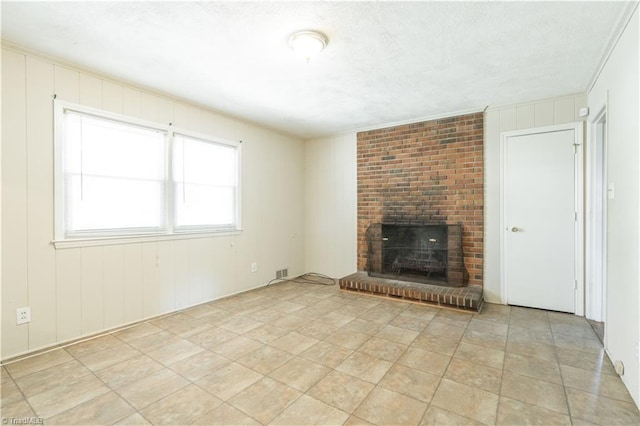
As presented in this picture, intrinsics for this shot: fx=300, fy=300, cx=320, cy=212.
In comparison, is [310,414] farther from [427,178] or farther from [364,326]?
[427,178]

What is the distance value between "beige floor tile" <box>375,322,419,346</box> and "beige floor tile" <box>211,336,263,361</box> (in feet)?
3.68

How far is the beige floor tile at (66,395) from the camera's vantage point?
5.73 feet

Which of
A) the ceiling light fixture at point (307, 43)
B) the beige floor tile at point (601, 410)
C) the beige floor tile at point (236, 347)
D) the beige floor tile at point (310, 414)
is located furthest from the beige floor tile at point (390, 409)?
the ceiling light fixture at point (307, 43)

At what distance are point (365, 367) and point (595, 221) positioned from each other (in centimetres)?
288

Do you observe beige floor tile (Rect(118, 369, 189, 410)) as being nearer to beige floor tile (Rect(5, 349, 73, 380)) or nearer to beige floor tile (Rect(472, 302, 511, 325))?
beige floor tile (Rect(5, 349, 73, 380))

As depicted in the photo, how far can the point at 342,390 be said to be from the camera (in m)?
1.92

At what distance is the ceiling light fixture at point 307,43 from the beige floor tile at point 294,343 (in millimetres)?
2360

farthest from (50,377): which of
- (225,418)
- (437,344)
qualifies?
(437,344)

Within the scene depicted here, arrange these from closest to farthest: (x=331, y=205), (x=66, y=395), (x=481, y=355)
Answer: (x=66, y=395), (x=481, y=355), (x=331, y=205)

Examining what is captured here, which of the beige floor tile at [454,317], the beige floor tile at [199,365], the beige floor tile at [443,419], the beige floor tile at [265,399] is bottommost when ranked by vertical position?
the beige floor tile at [199,365]

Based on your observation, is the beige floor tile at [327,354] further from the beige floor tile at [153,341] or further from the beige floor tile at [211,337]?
the beige floor tile at [153,341]

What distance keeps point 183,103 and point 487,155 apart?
3.77 m

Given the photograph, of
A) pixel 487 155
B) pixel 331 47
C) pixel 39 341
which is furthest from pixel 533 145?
pixel 39 341

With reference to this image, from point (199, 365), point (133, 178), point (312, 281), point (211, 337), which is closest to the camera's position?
point (199, 365)
